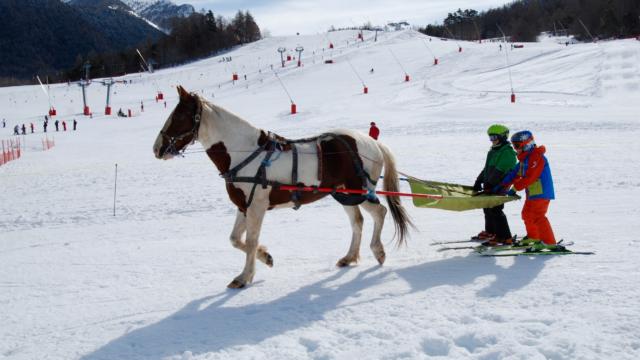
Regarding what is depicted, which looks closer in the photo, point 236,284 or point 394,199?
point 236,284

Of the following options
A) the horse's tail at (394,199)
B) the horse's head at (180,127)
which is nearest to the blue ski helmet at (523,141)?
the horse's tail at (394,199)

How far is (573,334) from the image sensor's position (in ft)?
13.6

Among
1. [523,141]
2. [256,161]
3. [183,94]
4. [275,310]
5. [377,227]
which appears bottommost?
[275,310]

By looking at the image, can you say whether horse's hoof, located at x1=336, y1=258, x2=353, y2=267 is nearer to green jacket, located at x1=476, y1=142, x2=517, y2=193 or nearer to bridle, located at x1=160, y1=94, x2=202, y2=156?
green jacket, located at x1=476, y1=142, x2=517, y2=193

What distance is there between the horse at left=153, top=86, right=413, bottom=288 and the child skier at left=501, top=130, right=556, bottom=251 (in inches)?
73.8

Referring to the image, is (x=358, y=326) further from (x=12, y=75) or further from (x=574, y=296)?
(x=12, y=75)

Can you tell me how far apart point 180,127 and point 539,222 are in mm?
4481

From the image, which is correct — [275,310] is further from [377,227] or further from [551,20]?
[551,20]

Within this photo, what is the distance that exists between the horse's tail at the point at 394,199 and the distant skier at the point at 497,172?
3.50 ft

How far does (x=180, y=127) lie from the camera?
19.9ft

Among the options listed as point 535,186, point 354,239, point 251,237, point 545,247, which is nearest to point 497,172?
point 535,186

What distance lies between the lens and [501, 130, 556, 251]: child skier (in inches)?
259

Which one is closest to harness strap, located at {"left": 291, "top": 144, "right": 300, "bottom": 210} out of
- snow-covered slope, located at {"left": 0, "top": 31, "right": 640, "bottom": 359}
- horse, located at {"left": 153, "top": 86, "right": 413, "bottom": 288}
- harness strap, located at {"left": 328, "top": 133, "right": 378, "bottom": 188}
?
horse, located at {"left": 153, "top": 86, "right": 413, "bottom": 288}

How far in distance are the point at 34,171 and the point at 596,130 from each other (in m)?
20.6
